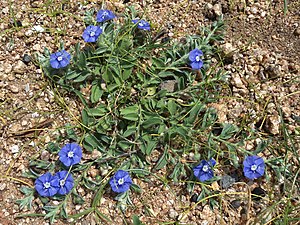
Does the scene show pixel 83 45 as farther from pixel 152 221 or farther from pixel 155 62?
pixel 152 221

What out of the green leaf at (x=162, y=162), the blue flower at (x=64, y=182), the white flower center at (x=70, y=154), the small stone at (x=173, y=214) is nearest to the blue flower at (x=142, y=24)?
the green leaf at (x=162, y=162)

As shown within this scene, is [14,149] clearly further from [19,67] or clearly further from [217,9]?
[217,9]

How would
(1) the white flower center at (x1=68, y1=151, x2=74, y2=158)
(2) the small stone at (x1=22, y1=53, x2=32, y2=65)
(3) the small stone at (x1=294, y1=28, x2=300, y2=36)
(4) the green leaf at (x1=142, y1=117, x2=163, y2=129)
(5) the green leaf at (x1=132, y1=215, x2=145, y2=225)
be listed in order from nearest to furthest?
(5) the green leaf at (x1=132, y1=215, x2=145, y2=225)
(1) the white flower center at (x1=68, y1=151, x2=74, y2=158)
(4) the green leaf at (x1=142, y1=117, x2=163, y2=129)
(2) the small stone at (x1=22, y1=53, x2=32, y2=65)
(3) the small stone at (x1=294, y1=28, x2=300, y2=36)

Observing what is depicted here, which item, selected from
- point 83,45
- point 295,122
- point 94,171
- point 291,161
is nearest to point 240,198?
point 291,161

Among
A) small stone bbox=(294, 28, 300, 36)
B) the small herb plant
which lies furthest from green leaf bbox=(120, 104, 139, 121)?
small stone bbox=(294, 28, 300, 36)

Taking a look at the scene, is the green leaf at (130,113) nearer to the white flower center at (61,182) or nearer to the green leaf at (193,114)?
the green leaf at (193,114)

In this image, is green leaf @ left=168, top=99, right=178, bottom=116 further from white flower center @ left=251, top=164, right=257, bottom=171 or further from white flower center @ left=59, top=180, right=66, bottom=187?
white flower center @ left=59, top=180, right=66, bottom=187
